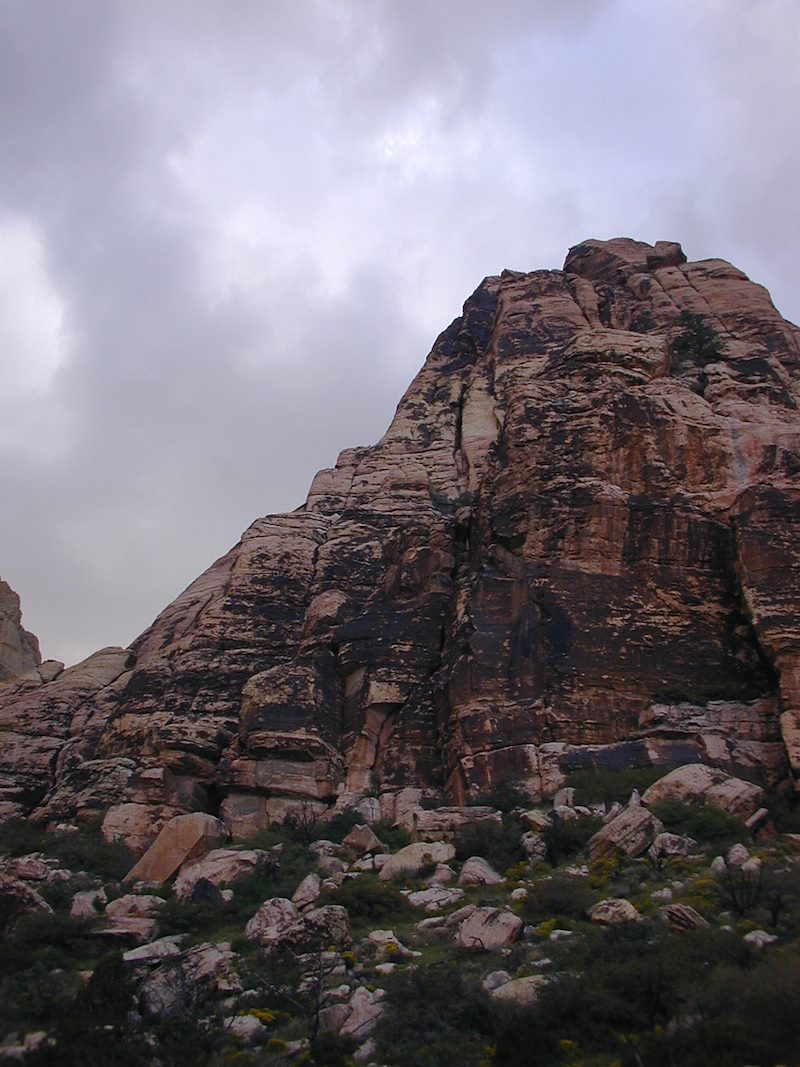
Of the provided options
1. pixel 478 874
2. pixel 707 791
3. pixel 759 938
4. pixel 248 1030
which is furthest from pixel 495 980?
pixel 707 791

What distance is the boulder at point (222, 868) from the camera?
84.1 feet

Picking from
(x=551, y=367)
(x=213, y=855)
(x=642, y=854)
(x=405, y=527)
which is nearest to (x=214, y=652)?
(x=405, y=527)

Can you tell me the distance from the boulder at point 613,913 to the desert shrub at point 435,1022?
3.29 meters

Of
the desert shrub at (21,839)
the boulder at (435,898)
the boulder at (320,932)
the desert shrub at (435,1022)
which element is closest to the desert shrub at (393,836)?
the boulder at (435,898)

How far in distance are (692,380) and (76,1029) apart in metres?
39.8

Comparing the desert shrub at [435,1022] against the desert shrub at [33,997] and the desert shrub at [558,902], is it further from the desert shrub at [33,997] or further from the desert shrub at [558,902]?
the desert shrub at [33,997]

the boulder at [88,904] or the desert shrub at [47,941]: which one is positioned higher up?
the boulder at [88,904]

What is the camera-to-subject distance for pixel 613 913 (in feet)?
60.7

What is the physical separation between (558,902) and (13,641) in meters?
68.4

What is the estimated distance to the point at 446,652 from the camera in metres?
37.8

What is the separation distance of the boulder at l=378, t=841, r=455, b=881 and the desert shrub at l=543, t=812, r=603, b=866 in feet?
9.23

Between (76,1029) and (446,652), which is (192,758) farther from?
(76,1029)

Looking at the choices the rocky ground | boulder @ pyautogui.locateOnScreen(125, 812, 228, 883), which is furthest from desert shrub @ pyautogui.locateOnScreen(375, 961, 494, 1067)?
boulder @ pyautogui.locateOnScreen(125, 812, 228, 883)

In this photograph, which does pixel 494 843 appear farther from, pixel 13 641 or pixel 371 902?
pixel 13 641
